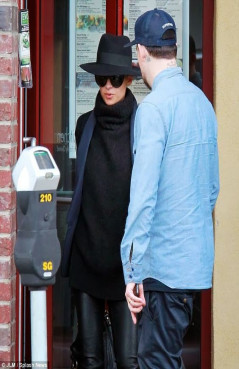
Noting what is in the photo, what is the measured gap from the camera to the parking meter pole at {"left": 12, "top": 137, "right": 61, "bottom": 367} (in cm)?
351

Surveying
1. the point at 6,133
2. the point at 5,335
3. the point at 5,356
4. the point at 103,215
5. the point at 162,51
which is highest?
the point at 162,51

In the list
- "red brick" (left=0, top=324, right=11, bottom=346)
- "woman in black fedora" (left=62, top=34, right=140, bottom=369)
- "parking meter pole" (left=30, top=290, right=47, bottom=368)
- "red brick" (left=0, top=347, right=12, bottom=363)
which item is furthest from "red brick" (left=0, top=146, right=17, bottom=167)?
"parking meter pole" (left=30, top=290, right=47, bottom=368)

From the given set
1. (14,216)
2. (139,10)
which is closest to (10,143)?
(14,216)

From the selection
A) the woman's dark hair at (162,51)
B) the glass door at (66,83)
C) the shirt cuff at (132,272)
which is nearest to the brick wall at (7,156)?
the glass door at (66,83)

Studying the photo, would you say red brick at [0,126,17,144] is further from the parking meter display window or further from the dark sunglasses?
the parking meter display window

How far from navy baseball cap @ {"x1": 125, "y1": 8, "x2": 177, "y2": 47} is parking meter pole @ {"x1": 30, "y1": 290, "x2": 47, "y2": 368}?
139cm

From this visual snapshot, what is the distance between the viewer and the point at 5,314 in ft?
16.9

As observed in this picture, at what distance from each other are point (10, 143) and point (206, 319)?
5.08 feet

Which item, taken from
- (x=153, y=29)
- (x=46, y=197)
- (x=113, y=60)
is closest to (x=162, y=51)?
(x=153, y=29)

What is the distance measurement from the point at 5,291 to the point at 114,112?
3.47 feet

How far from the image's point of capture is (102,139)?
5.09 metres

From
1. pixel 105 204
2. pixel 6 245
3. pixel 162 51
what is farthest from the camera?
pixel 6 245

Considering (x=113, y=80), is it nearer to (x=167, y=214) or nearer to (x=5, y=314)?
(x=167, y=214)

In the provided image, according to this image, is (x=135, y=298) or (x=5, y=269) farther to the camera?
(x=5, y=269)
